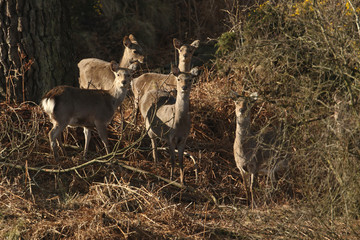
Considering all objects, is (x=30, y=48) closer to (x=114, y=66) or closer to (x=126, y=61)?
(x=114, y=66)

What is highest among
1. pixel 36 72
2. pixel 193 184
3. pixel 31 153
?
pixel 36 72

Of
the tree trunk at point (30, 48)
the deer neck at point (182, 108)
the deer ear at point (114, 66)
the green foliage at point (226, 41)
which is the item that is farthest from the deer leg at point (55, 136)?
the green foliage at point (226, 41)

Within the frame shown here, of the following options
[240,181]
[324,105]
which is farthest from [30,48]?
[324,105]

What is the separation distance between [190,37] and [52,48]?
6.26 meters

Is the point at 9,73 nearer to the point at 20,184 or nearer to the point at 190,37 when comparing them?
the point at 20,184

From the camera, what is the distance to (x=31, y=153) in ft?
25.7

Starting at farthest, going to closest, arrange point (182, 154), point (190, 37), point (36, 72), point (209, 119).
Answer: point (190, 37), point (209, 119), point (36, 72), point (182, 154)

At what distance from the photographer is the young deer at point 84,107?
780 cm

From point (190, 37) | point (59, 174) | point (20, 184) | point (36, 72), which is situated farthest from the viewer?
point (190, 37)

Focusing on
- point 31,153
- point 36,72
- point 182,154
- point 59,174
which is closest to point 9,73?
point 36,72

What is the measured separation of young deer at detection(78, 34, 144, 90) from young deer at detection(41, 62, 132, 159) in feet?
4.96

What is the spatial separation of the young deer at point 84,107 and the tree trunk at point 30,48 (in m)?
0.78

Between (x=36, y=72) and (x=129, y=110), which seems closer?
(x=36, y=72)

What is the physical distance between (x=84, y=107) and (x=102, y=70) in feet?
8.49
